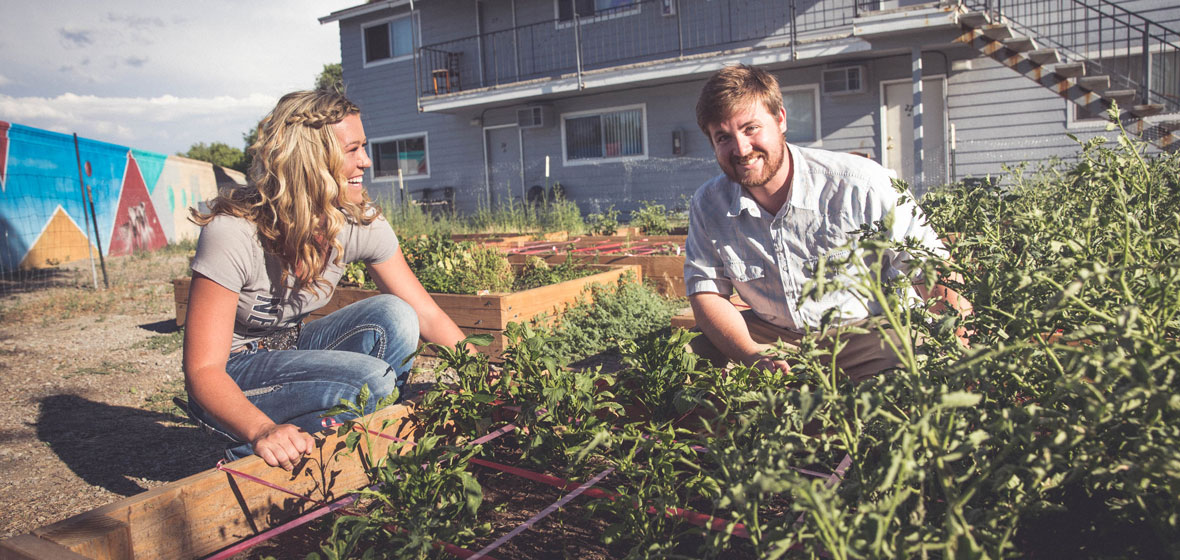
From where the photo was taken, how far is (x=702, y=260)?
9.20 feet

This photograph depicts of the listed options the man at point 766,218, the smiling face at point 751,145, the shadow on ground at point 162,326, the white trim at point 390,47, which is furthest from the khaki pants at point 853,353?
the white trim at point 390,47

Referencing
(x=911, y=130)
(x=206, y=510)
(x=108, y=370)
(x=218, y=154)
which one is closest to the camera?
(x=206, y=510)

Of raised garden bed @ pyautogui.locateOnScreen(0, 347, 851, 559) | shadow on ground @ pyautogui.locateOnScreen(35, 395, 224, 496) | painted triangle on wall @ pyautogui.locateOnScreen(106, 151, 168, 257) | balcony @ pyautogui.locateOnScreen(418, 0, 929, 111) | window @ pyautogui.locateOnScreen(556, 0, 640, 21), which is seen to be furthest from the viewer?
painted triangle on wall @ pyautogui.locateOnScreen(106, 151, 168, 257)

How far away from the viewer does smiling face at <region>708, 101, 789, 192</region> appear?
251 cm

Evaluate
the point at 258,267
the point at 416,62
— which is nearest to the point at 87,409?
the point at 258,267

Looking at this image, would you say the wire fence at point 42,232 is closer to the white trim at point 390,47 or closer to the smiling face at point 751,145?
the white trim at point 390,47

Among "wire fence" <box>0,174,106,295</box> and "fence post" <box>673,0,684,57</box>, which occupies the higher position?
"fence post" <box>673,0,684,57</box>

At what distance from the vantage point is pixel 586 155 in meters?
15.3

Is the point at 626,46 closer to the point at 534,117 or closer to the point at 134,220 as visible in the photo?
the point at 534,117

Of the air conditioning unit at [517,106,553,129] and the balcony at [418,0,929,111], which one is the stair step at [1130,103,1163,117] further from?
the air conditioning unit at [517,106,553,129]

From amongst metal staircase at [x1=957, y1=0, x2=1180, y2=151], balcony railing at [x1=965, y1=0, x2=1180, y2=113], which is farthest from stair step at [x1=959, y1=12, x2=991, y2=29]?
balcony railing at [x1=965, y1=0, x2=1180, y2=113]

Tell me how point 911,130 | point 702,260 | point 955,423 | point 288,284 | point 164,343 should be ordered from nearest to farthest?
point 955,423 < point 288,284 < point 702,260 < point 164,343 < point 911,130

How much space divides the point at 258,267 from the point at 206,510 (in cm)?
93

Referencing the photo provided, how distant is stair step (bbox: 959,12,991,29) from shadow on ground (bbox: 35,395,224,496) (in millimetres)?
10226
